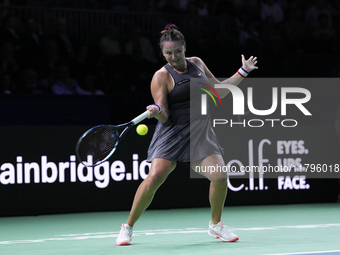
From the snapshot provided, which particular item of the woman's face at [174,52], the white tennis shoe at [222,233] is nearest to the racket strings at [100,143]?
the woman's face at [174,52]

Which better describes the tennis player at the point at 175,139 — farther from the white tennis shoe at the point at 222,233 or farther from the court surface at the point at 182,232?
the court surface at the point at 182,232

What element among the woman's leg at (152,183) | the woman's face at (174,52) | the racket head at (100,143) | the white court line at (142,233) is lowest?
the white court line at (142,233)

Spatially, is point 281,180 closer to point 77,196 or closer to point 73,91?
point 77,196

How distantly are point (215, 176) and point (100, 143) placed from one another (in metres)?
0.96

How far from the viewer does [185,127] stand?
4.66 meters

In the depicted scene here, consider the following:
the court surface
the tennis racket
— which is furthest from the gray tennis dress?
the court surface

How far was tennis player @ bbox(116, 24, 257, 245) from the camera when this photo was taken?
4.54 m

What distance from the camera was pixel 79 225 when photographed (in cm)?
627

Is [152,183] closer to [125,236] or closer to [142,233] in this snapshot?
[125,236]

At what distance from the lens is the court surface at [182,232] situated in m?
4.40

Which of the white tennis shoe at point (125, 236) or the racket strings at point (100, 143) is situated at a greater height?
the racket strings at point (100, 143)

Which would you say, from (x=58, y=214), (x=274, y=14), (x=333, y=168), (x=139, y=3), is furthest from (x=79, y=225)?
(x=274, y=14)

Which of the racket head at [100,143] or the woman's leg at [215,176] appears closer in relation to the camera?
the racket head at [100,143]

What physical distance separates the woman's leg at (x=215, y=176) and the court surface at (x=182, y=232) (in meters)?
0.34
